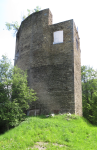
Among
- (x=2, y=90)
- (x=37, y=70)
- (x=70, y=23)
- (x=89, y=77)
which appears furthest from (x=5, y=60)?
(x=89, y=77)

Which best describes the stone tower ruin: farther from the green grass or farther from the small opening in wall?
the green grass

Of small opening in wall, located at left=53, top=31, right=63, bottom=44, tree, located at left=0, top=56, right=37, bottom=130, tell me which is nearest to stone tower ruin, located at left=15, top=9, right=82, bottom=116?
A: small opening in wall, located at left=53, top=31, right=63, bottom=44

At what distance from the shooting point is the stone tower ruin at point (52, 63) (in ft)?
36.9

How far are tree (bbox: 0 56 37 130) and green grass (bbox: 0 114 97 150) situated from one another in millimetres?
1021

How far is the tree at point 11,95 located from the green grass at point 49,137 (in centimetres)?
102

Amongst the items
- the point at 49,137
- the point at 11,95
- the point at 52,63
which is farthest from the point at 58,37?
the point at 49,137

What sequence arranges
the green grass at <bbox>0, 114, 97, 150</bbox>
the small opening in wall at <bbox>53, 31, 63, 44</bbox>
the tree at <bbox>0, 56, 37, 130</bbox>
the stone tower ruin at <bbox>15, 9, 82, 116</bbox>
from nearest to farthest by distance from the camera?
the green grass at <bbox>0, 114, 97, 150</bbox>
the tree at <bbox>0, 56, 37, 130</bbox>
the stone tower ruin at <bbox>15, 9, 82, 116</bbox>
the small opening in wall at <bbox>53, 31, 63, 44</bbox>

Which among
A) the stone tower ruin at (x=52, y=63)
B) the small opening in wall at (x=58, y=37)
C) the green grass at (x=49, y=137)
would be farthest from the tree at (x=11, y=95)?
the small opening in wall at (x=58, y=37)

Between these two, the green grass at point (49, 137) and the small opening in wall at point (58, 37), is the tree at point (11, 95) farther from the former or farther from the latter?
the small opening in wall at point (58, 37)

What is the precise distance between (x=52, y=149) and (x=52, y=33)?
31.9ft

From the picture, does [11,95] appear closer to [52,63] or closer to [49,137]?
[49,137]

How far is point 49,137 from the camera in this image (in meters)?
7.01

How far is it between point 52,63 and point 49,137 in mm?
6605

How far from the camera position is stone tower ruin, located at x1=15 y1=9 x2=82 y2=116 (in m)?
11.3
